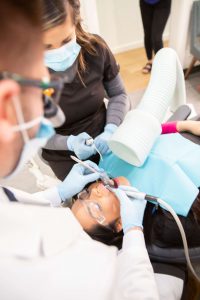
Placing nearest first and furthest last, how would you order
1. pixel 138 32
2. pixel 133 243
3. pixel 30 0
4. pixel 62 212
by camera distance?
pixel 30 0, pixel 62 212, pixel 133 243, pixel 138 32

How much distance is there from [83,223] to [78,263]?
2.16 ft

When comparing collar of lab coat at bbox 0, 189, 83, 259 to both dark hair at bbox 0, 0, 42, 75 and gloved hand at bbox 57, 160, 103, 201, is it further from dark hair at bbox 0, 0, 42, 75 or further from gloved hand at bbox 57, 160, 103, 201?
gloved hand at bbox 57, 160, 103, 201

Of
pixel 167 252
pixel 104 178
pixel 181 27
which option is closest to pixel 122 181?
pixel 104 178

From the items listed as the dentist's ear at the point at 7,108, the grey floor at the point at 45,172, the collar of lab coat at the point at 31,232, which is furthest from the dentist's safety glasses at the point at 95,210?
the dentist's ear at the point at 7,108

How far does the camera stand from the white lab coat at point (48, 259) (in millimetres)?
517

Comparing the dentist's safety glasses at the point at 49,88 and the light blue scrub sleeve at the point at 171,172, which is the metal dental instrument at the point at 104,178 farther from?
the dentist's safety glasses at the point at 49,88

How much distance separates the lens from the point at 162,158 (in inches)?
46.7

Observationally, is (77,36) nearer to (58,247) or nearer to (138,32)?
(58,247)

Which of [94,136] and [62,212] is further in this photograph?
[94,136]

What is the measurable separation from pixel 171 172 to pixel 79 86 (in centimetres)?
59

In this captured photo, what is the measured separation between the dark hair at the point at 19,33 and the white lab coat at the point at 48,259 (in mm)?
292

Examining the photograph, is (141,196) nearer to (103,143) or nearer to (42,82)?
(103,143)

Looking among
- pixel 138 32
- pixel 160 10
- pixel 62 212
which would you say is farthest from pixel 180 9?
pixel 62 212

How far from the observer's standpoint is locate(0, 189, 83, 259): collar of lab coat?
1.71ft
